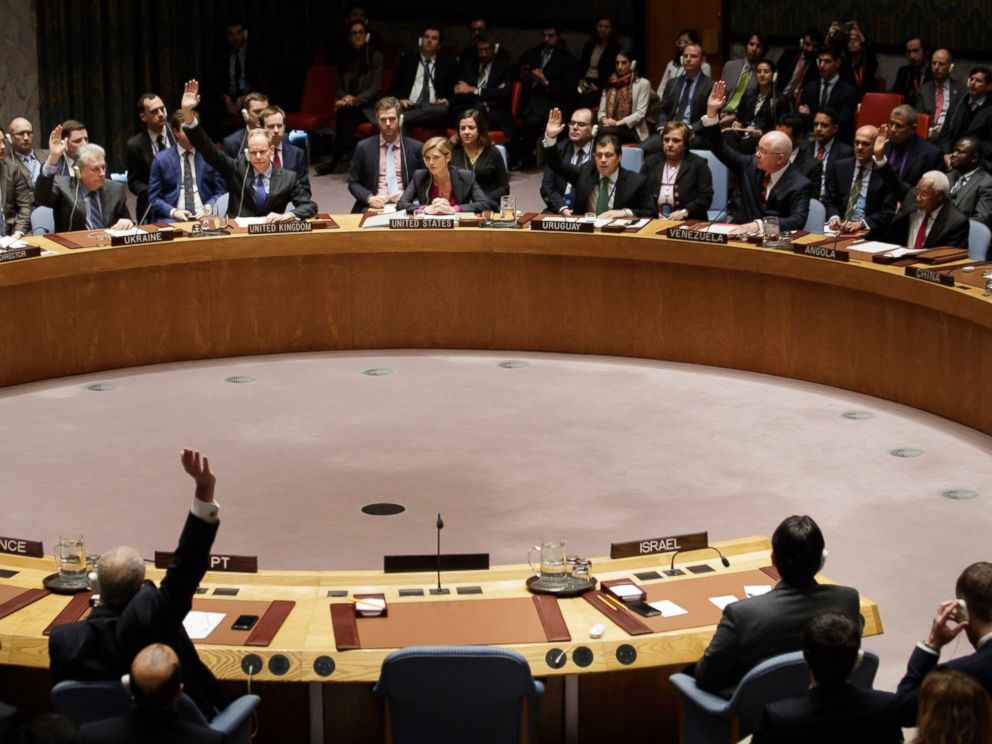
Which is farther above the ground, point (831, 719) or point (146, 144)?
point (146, 144)

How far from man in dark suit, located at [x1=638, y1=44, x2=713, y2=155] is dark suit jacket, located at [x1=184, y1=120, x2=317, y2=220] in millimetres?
3982

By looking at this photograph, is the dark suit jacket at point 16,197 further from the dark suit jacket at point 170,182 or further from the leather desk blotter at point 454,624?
the leather desk blotter at point 454,624

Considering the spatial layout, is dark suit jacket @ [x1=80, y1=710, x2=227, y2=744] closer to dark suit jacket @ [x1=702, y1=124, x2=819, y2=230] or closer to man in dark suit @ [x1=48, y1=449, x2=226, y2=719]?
man in dark suit @ [x1=48, y1=449, x2=226, y2=719]

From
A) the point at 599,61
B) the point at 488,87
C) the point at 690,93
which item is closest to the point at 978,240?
the point at 690,93

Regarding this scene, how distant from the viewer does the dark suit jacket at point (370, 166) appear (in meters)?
10.1

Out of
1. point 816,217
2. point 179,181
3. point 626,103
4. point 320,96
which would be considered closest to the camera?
point 816,217

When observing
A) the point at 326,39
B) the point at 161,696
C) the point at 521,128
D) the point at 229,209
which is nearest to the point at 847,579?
the point at 161,696

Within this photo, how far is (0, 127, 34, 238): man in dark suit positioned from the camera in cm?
932

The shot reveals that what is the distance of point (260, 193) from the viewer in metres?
9.62

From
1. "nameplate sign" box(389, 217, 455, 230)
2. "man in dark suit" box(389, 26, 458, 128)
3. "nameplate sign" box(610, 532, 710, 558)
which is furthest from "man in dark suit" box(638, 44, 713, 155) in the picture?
"nameplate sign" box(610, 532, 710, 558)

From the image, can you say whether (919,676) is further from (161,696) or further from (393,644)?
(161,696)

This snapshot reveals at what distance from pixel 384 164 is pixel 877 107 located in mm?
4327

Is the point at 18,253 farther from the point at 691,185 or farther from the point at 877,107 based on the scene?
the point at 877,107

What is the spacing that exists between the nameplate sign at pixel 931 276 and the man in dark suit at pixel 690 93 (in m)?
5.08
